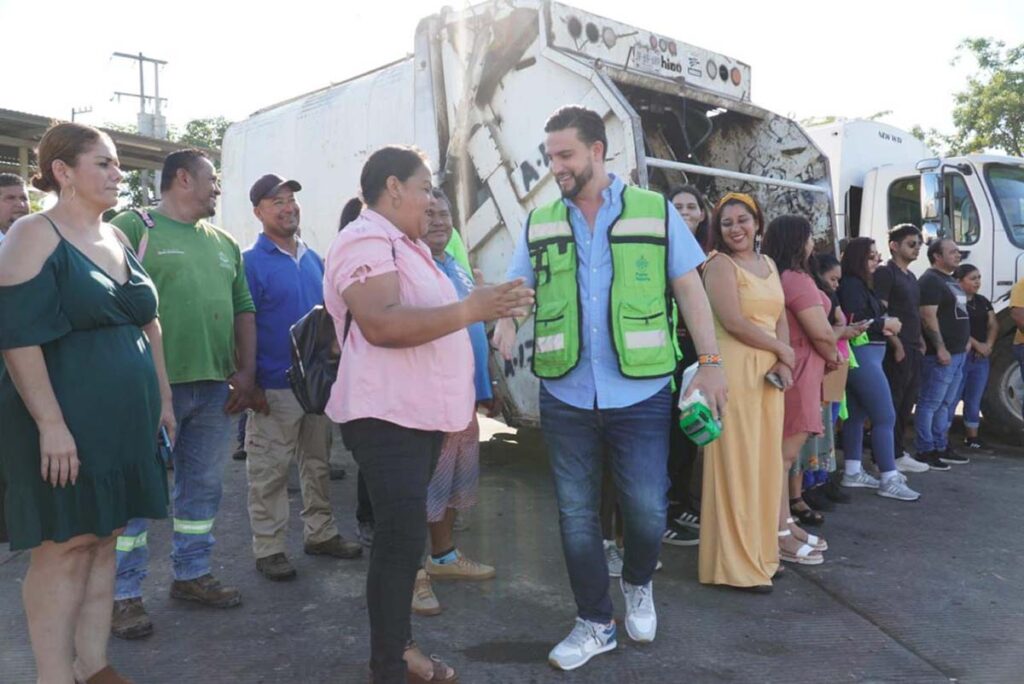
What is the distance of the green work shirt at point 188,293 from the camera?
130 inches

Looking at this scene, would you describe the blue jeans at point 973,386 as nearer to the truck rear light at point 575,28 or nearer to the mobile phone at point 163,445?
the truck rear light at point 575,28

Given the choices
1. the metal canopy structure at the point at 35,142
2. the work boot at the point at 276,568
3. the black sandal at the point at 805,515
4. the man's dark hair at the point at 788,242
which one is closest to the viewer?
the work boot at the point at 276,568

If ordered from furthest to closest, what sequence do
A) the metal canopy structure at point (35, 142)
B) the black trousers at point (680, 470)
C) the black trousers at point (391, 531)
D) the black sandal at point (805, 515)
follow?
the metal canopy structure at point (35, 142) → the black sandal at point (805, 515) → the black trousers at point (680, 470) → the black trousers at point (391, 531)

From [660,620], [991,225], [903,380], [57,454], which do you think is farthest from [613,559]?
[991,225]

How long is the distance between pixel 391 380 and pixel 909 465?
16.2 feet

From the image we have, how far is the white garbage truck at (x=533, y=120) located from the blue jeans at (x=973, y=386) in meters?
1.71

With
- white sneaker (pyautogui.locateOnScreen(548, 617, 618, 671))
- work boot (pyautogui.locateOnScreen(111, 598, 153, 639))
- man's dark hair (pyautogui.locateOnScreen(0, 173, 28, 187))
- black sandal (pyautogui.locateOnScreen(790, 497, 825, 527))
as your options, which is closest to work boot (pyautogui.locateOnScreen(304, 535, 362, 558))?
work boot (pyautogui.locateOnScreen(111, 598, 153, 639))

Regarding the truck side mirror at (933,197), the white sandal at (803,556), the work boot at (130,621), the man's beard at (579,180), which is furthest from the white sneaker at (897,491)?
the work boot at (130,621)

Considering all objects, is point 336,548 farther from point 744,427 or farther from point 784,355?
point 784,355

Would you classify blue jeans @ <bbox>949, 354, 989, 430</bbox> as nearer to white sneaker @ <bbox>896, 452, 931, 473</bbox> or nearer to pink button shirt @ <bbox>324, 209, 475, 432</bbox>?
white sneaker @ <bbox>896, 452, 931, 473</bbox>

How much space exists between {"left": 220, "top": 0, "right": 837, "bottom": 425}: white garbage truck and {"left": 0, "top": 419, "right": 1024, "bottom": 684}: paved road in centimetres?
165

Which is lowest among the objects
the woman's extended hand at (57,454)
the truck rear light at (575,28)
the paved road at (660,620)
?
the paved road at (660,620)

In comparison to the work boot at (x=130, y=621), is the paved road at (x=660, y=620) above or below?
below

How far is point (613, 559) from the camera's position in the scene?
3.88m
